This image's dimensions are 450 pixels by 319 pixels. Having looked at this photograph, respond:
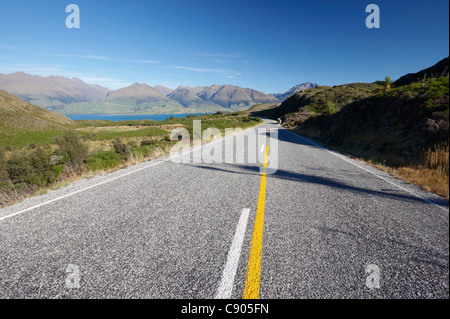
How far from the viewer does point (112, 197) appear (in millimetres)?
4164

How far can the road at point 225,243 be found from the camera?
1927 mm

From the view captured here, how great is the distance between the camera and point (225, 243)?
2.62 metres

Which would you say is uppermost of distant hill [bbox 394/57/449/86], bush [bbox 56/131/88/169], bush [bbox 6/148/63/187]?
distant hill [bbox 394/57/449/86]

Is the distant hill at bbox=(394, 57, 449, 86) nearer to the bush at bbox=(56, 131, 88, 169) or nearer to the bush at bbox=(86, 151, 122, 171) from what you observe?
the bush at bbox=(86, 151, 122, 171)

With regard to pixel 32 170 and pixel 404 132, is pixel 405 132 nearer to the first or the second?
pixel 404 132

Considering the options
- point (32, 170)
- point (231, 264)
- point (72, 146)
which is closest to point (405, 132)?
point (231, 264)

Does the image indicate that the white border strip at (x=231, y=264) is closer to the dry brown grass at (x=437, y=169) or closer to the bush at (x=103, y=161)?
the dry brown grass at (x=437, y=169)

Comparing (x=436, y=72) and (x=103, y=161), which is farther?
(x=103, y=161)

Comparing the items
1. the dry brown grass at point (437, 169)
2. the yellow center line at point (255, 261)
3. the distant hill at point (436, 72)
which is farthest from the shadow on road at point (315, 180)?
the distant hill at point (436, 72)

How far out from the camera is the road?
1.93 m

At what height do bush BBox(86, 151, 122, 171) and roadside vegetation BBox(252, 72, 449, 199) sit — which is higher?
roadside vegetation BBox(252, 72, 449, 199)

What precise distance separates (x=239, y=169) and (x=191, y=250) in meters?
4.21

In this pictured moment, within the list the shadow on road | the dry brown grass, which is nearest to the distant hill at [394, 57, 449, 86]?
the dry brown grass
